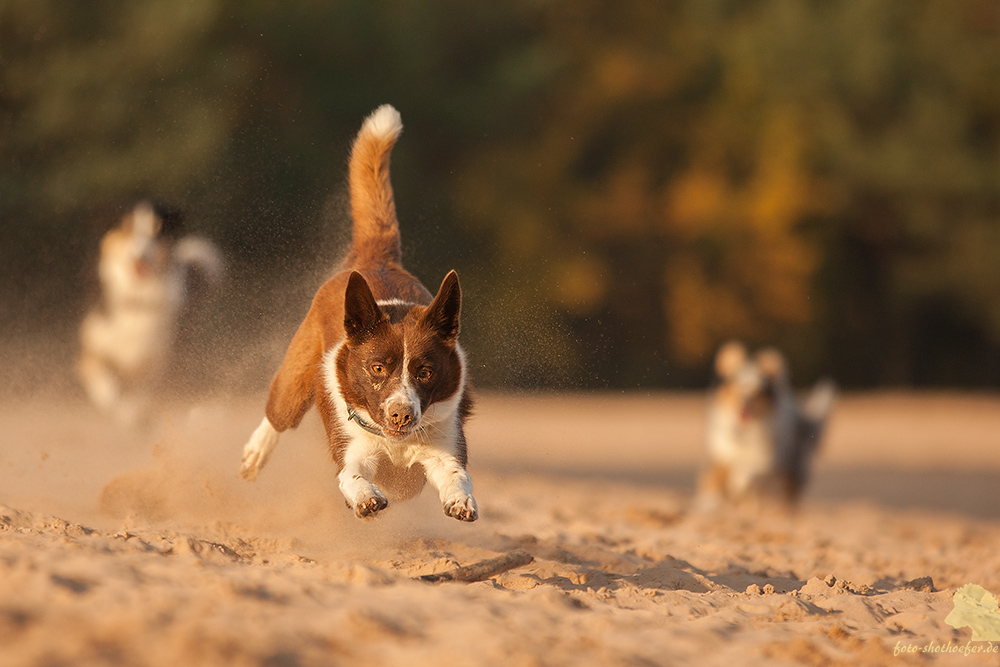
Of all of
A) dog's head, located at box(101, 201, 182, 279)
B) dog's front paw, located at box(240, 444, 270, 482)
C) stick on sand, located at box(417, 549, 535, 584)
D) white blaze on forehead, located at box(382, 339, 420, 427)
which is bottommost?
stick on sand, located at box(417, 549, 535, 584)

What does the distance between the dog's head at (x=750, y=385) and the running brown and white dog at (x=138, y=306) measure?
5.83 metres

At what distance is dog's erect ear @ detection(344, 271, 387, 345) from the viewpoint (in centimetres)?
468

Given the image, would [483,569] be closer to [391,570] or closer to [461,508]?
[461,508]

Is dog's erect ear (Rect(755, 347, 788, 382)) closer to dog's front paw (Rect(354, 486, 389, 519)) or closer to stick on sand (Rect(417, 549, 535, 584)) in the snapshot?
stick on sand (Rect(417, 549, 535, 584))

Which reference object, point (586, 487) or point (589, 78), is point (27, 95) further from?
point (589, 78)

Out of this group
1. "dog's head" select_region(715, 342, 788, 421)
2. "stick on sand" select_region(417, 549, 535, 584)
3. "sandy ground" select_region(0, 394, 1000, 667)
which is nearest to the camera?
"sandy ground" select_region(0, 394, 1000, 667)

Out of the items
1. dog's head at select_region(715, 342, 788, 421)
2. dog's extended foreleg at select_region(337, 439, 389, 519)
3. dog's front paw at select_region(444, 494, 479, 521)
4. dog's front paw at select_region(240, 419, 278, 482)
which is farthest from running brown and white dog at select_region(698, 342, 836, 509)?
dog's front paw at select_region(444, 494, 479, 521)

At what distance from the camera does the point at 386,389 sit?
4.68 meters

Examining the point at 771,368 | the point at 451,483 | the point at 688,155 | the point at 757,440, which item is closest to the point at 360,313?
the point at 451,483

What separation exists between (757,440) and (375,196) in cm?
712

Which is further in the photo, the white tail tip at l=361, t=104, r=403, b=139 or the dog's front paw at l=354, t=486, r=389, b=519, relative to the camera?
the white tail tip at l=361, t=104, r=403, b=139

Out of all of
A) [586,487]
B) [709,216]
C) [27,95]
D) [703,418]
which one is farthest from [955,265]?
[27,95]

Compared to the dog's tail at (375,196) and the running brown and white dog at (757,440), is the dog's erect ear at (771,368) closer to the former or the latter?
the running brown and white dog at (757,440)

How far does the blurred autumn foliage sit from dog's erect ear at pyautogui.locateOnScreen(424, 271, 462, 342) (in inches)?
571
